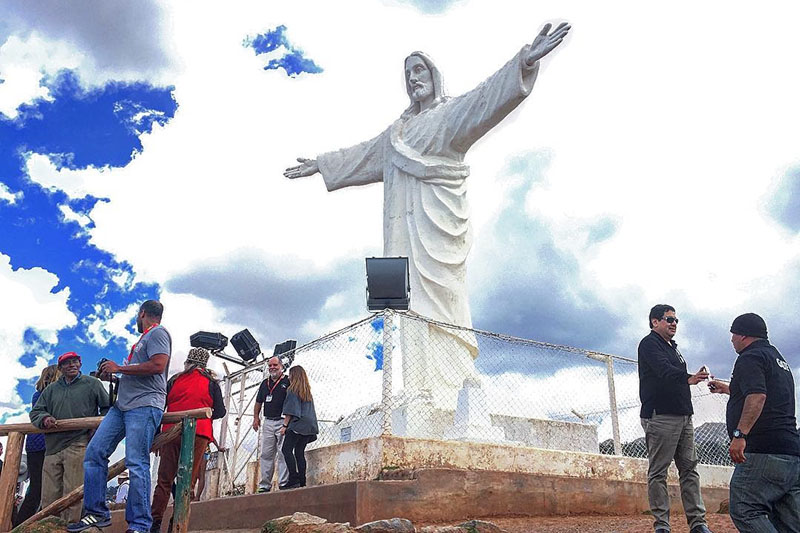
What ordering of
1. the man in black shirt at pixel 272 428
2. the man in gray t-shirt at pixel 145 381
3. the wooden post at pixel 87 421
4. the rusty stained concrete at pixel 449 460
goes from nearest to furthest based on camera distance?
1. the man in gray t-shirt at pixel 145 381
2. the wooden post at pixel 87 421
3. the rusty stained concrete at pixel 449 460
4. the man in black shirt at pixel 272 428

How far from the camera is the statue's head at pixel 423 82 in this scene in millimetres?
10148

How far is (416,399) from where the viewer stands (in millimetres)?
7672

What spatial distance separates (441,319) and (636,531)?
3607 millimetres

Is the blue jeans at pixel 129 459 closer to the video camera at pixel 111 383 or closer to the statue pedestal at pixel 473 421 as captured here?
the video camera at pixel 111 383

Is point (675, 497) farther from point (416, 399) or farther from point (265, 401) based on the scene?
point (265, 401)

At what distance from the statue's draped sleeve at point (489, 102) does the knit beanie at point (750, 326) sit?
4914 millimetres

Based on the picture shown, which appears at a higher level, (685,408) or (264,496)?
(685,408)

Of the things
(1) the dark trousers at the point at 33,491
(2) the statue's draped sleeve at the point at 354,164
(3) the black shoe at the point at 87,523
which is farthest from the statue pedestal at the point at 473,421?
(2) the statue's draped sleeve at the point at 354,164

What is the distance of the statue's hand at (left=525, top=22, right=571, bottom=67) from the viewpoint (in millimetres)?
8430

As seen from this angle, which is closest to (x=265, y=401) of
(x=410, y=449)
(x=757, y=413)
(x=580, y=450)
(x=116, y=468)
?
(x=410, y=449)

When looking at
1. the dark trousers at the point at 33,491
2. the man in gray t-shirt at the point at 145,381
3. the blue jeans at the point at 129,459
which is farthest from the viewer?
the dark trousers at the point at 33,491

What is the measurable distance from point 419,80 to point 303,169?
243cm

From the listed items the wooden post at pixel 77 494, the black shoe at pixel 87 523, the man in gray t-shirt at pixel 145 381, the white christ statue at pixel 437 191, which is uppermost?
the white christ statue at pixel 437 191

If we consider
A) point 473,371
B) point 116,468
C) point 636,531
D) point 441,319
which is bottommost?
point 636,531
